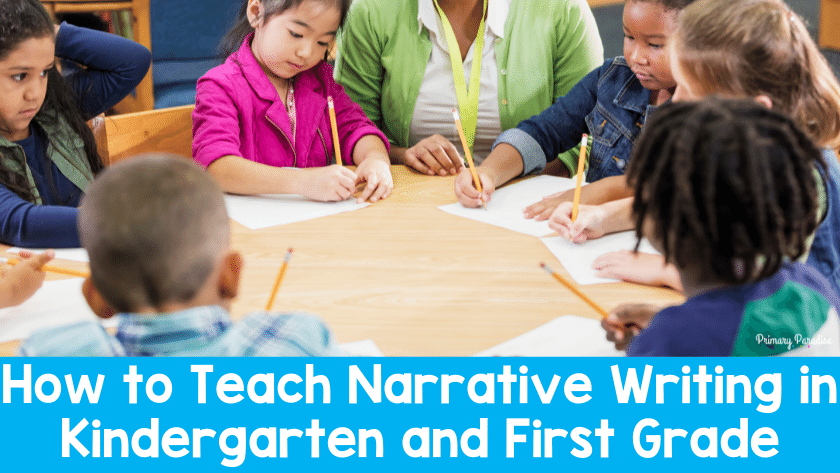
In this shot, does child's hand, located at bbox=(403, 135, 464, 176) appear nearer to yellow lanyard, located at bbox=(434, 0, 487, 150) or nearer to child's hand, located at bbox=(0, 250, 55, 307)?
yellow lanyard, located at bbox=(434, 0, 487, 150)

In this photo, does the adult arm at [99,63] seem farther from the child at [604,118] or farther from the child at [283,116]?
the child at [604,118]

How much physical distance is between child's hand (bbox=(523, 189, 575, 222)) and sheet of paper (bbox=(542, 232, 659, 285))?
0.32ft

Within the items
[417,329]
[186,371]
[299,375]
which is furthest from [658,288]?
[186,371]

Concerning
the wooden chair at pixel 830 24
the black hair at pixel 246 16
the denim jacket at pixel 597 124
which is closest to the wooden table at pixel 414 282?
the denim jacket at pixel 597 124

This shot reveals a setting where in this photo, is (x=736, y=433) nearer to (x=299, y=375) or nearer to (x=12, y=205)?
(x=299, y=375)

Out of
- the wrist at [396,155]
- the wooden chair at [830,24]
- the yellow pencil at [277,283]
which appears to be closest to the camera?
the yellow pencil at [277,283]

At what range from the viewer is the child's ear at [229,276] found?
26.9 inches

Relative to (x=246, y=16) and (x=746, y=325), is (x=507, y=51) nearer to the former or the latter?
(x=246, y=16)

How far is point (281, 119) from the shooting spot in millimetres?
1604

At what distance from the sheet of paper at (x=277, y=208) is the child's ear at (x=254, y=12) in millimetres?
425

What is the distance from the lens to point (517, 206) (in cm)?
137

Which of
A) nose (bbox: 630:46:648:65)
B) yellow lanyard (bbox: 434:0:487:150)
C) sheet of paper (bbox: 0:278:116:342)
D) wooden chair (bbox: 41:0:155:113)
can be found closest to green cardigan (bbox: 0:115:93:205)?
sheet of paper (bbox: 0:278:116:342)

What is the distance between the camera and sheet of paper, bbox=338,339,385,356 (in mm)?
832

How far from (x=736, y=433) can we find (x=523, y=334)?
0.26m
